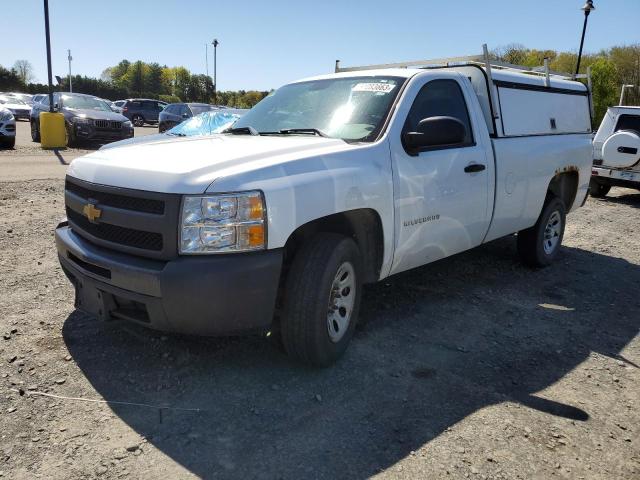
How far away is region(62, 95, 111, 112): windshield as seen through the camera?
16.6 m

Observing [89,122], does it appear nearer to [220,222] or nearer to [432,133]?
[432,133]

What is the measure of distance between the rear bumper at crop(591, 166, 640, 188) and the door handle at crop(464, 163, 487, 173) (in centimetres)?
762

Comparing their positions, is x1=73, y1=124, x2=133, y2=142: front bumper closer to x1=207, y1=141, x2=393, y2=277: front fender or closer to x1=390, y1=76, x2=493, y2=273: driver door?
x1=390, y1=76, x2=493, y2=273: driver door

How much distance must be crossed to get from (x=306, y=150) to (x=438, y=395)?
66.6 inches

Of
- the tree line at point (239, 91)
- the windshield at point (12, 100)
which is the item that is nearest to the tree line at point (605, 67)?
the tree line at point (239, 91)

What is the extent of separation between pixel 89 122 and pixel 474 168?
46.2 feet

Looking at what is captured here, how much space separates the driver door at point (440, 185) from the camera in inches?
152

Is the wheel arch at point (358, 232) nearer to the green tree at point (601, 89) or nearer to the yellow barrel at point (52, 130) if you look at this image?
the yellow barrel at point (52, 130)

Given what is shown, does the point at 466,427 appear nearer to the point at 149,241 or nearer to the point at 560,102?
the point at 149,241

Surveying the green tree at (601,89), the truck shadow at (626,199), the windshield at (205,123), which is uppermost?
the green tree at (601,89)

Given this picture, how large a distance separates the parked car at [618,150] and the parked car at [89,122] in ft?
41.7

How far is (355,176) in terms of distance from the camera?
3416 mm

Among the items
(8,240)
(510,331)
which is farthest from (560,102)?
(8,240)

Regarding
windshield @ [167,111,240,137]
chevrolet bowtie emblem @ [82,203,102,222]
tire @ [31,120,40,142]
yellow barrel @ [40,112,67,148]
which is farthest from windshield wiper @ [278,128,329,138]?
tire @ [31,120,40,142]
